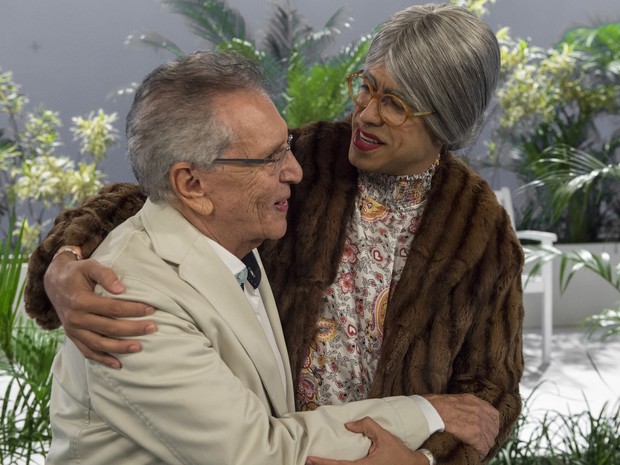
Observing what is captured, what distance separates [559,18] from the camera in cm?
1041

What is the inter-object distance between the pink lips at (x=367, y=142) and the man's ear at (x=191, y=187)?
448 millimetres

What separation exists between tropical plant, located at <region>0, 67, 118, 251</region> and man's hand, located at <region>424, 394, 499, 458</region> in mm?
6454

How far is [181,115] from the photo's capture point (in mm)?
1450

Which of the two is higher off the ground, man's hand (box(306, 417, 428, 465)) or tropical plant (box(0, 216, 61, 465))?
man's hand (box(306, 417, 428, 465))

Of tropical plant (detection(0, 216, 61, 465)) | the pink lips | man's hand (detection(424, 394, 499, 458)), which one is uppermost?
the pink lips

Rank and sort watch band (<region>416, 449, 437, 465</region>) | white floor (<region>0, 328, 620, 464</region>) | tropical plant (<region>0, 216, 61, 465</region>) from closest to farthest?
watch band (<region>416, 449, 437, 465</region>) → tropical plant (<region>0, 216, 61, 465</region>) → white floor (<region>0, 328, 620, 464</region>)

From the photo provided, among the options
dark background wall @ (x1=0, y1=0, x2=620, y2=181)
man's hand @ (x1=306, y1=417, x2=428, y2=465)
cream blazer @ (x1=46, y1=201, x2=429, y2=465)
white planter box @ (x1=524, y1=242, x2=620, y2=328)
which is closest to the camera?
cream blazer @ (x1=46, y1=201, x2=429, y2=465)

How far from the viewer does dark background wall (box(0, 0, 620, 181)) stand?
1016 centimetres

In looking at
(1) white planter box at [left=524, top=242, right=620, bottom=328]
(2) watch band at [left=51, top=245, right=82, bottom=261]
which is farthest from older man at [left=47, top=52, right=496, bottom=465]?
(1) white planter box at [left=524, top=242, right=620, bottom=328]

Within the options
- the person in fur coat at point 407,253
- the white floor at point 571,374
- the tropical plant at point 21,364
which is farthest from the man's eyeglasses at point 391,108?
the white floor at point 571,374

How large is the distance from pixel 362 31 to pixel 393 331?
9198 mm

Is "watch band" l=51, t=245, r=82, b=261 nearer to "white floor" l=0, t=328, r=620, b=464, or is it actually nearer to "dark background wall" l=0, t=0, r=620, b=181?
"white floor" l=0, t=328, r=620, b=464

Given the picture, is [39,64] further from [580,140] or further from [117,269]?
[117,269]

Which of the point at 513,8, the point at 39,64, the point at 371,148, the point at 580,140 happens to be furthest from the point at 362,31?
the point at 371,148
